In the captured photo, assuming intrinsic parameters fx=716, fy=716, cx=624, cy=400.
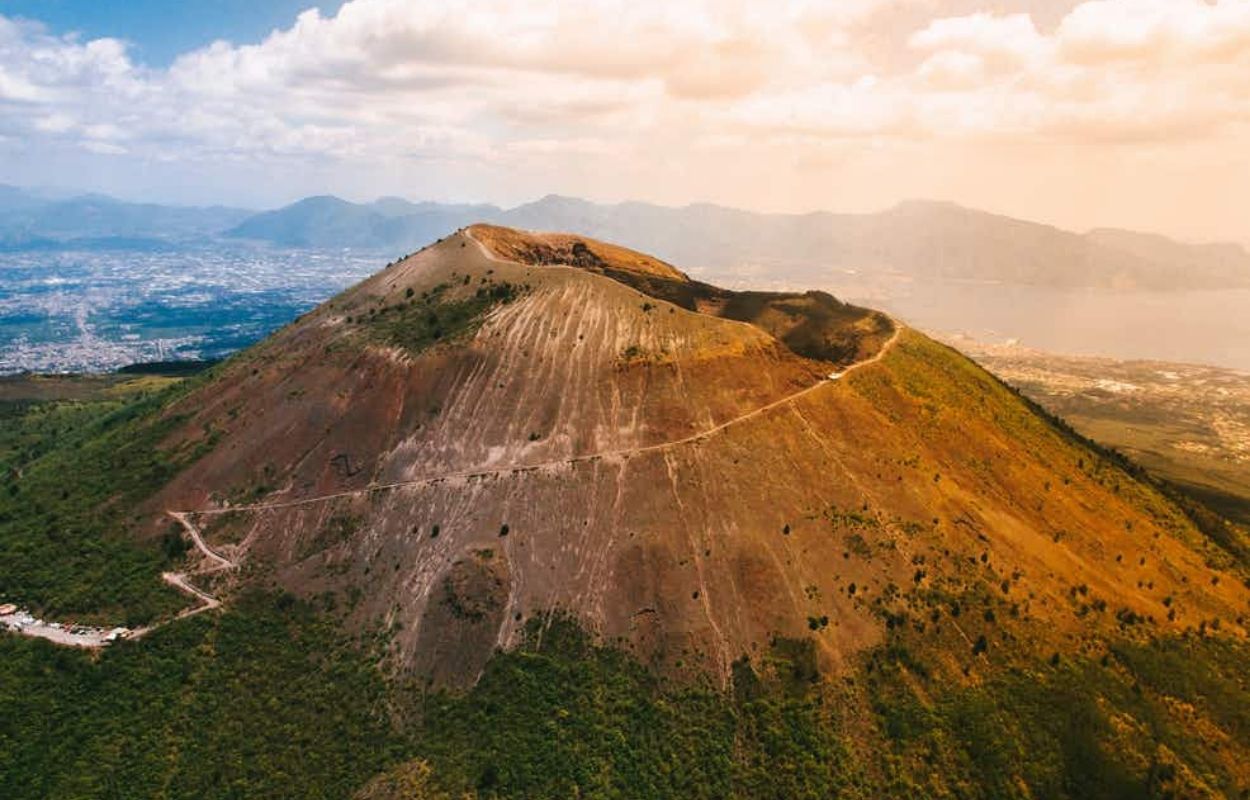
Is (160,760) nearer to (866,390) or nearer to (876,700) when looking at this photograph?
(876,700)

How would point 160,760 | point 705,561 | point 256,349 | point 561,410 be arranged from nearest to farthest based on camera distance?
1. point 160,760
2. point 705,561
3. point 561,410
4. point 256,349

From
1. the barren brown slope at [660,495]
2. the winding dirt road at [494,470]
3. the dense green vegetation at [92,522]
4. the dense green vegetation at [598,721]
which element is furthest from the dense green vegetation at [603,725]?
the winding dirt road at [494,470]

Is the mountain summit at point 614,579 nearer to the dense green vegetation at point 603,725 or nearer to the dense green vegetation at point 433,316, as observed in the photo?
the dense green vegetation at point 603,725

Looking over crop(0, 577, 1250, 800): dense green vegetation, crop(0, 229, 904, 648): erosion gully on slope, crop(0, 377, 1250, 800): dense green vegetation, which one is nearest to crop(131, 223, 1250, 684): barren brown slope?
crop(0, 229, 904, 648): erosion gully on slope

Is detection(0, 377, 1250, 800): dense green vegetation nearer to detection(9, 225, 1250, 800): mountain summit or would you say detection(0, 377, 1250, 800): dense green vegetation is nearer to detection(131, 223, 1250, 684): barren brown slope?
detection(9, 225, 1250, 800): mountain summit

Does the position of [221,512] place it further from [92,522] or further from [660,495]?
[660,495]

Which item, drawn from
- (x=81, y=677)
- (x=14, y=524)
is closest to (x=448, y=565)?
(x=81, y=677)
